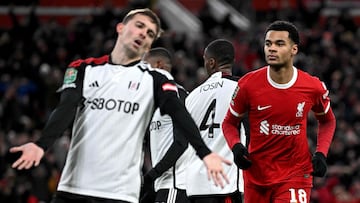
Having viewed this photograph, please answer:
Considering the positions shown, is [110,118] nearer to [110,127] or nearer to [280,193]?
[110,127]

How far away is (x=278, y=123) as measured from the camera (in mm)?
8242

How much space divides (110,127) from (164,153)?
2.60 m

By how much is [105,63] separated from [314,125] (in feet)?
49.0

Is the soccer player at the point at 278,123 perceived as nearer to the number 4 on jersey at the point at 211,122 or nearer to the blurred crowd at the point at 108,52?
the number 4 on jersey at the point at 211,122

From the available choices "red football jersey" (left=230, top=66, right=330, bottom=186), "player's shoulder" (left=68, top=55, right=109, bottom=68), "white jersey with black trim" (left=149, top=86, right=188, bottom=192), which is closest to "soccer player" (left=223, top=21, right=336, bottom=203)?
"red football jersey" (left=230, top=66, right=330, bottom=186)

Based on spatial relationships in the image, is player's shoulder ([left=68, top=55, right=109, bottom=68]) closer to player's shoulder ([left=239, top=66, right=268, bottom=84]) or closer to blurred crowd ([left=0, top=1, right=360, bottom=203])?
player's shoulder ([left=239, top=66, right=268, bottom=84])

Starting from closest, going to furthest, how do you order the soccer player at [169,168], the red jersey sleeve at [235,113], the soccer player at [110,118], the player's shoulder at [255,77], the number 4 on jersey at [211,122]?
the soccer player at [110,118]
the red jersey sleeve at [235,113]
the player's shoulder at [255,77]
the number 4 on jersey at [211,122]
the soccer player at [169,168]

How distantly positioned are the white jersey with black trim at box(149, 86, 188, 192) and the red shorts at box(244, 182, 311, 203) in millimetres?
949

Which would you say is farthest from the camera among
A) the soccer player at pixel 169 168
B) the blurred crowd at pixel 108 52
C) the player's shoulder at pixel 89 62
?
the blurred crowd at pixel 108 52

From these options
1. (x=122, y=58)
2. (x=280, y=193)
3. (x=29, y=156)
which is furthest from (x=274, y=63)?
(x=29, y=156)

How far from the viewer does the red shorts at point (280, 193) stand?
8156mm

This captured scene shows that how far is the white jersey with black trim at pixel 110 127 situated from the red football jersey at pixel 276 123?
170 centimetres

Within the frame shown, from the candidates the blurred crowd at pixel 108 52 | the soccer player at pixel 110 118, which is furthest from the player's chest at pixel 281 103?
the blurred crowd at pixel 108 52

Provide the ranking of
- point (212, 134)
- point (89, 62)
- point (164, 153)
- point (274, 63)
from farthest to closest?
point (164, 153), point (212, 134), point (274, 63), point (89, 62)
